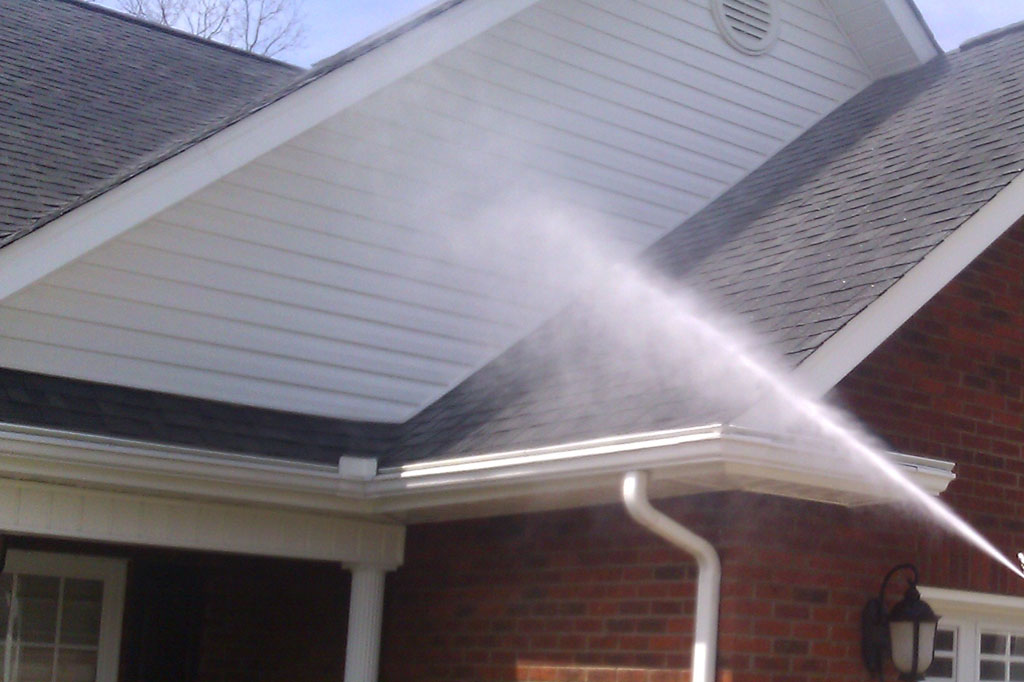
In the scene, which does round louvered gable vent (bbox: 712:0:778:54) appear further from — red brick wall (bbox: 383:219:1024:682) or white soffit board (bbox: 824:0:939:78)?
red brick wall (bbox: 383:219:1024:682)

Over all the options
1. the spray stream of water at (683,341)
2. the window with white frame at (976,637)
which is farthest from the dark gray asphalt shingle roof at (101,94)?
the window with white frame at (976,637)

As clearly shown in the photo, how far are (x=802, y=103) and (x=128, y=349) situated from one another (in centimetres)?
573

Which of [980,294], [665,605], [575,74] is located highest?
[575,74]

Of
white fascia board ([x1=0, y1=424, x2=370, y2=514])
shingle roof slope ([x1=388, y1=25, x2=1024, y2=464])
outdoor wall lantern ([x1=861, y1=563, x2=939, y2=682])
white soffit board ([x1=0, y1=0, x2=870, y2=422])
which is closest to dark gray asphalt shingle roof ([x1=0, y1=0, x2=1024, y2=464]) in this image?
shingle roof slope ([x1=388, y1=25, x2=1024, y2=464])

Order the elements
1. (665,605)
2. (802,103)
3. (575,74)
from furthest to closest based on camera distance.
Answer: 1. (802,103)
2. (575,74)
3. (665,605)

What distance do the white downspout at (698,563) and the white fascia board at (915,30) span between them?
21.1 feet

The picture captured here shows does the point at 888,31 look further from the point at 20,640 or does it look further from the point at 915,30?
the point at 20,640

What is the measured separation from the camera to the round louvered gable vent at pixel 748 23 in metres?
10.5

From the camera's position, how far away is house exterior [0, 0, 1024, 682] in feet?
19.8

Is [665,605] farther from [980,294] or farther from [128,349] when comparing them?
[128,349]


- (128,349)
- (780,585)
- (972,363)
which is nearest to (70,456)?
(128,349)

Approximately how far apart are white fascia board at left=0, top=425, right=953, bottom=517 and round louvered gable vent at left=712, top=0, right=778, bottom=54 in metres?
5.02

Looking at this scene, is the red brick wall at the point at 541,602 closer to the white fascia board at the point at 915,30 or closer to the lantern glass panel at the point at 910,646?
the lantern glass panel at the point at 910,646

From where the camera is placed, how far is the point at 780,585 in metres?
5.95
